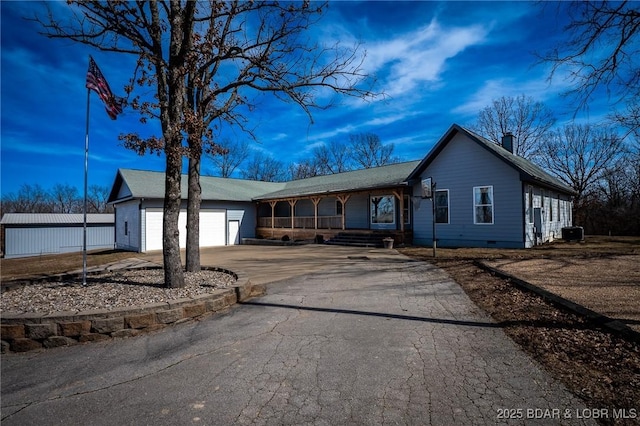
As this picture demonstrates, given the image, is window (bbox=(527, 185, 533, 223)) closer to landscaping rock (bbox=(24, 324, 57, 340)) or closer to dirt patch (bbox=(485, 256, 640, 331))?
dirt patch (bbox=(485, 256, 640, 331))

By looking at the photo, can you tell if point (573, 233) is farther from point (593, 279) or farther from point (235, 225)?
point (235, 225)

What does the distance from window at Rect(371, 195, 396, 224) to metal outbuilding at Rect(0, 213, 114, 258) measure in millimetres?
23359

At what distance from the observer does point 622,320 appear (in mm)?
4156

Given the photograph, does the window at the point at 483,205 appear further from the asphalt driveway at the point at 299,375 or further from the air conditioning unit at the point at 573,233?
the asphalt driveway at the point at 299,375

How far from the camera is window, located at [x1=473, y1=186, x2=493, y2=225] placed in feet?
47.4

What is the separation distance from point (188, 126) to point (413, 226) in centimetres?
1352

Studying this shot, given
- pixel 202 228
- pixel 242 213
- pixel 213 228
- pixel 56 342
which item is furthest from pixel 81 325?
pixel 242 213

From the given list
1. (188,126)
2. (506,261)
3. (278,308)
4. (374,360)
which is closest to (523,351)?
(374,360)

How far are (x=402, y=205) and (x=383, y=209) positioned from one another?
9.59 feet

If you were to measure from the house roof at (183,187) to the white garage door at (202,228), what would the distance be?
3.82 feet

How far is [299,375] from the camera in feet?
10.4

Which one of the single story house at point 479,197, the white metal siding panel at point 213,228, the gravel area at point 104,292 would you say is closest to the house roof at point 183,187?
the white metal siding panel at point 213,228

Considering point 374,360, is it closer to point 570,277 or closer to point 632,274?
point 570,277

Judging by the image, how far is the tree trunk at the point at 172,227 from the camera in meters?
6.04
